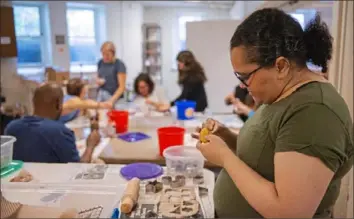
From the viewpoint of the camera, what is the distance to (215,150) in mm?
992

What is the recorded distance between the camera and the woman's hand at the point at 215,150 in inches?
38.0

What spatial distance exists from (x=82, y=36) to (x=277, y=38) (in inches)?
241

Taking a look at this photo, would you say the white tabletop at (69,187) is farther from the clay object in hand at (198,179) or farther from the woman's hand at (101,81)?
the woman's hand at (101,81)

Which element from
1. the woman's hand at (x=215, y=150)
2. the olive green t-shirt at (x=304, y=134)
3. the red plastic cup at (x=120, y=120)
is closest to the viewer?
the olive green t-shirt at (x=304, y=134)

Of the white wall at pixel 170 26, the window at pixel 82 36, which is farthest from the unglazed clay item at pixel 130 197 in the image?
the white wall at pixel 170 26

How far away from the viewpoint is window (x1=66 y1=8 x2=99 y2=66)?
632 cm

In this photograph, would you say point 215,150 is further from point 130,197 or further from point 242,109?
point 242,109

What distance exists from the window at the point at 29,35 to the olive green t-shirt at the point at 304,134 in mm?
5665

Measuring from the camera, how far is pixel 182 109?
9.04 feet

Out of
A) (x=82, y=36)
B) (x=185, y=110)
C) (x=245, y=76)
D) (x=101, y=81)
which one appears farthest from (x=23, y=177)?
(x=82, y=36)

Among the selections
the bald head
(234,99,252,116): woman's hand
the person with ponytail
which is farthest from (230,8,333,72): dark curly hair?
(234,99,252,116): woman's hand

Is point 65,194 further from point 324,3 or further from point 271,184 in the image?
point 324,3

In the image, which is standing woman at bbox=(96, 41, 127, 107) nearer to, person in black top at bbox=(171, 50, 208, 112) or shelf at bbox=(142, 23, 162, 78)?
person in black top at bbox=(171, 50, 208, 112)

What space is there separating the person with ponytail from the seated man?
41.7 inches
